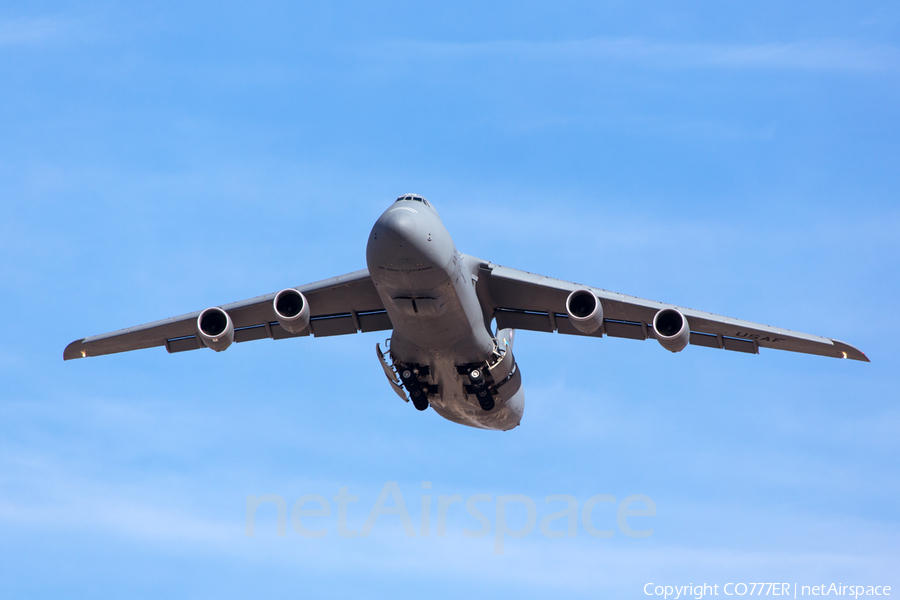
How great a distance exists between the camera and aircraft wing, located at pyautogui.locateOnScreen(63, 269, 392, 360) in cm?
2589

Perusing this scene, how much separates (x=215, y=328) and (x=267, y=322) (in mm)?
2733

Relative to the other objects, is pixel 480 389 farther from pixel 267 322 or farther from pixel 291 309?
pixel 267 322

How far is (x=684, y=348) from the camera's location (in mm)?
23656

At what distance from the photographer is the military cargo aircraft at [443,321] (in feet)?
72.4

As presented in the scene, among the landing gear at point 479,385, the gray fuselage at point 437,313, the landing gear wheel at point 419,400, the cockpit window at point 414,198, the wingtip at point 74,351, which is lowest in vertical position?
the landing gear wheel at point 419,400

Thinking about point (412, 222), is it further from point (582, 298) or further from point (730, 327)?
point (730, 327)

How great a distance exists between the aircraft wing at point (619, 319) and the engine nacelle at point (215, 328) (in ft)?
18.3

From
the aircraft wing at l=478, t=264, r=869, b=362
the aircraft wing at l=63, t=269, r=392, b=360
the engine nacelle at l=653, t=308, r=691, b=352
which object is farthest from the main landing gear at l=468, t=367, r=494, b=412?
the engine nacelle at l=653, t=308, r=691, b=352

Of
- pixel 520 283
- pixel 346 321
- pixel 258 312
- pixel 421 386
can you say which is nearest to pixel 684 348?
pixel 520 283

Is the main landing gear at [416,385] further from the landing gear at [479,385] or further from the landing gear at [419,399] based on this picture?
the landing gear at [479,385]

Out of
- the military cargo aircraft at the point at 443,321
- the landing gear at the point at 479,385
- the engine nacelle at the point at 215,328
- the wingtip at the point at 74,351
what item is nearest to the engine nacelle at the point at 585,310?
the military cargo aircraft at the point at 443,321

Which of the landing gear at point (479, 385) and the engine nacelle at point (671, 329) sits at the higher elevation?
the engine nacelle at point (671, 329)

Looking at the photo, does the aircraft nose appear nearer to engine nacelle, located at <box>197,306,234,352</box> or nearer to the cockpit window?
the cockpit window

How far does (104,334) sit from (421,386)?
8.06m
